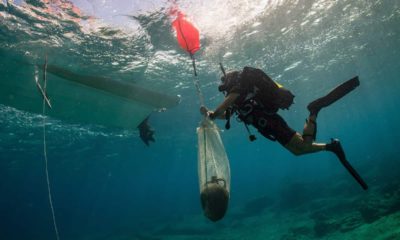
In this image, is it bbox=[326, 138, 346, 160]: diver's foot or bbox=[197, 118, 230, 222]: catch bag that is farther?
bbox=[326, 138, 346, 160]: diver's foot

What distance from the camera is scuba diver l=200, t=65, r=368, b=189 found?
5406 millimetres

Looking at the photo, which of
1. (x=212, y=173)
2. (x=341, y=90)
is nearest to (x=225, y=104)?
(x=212, y=173)

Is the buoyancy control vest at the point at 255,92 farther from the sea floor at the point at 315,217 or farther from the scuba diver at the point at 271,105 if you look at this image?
the sea floor at the point at 315,217

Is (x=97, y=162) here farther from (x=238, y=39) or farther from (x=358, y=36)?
(x=358, y=36)

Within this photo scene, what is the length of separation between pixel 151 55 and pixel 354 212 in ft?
51.7

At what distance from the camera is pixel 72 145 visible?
100ft

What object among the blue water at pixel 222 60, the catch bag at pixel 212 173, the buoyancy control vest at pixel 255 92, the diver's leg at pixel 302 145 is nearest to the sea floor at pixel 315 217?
the blue water at pixel 222 60

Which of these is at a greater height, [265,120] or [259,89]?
[259,89]

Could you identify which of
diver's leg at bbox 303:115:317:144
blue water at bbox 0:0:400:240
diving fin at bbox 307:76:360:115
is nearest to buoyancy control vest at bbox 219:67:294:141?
diver's leg at bbox 303:115:317:144

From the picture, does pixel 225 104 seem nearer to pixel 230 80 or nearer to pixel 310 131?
pixel 230 80

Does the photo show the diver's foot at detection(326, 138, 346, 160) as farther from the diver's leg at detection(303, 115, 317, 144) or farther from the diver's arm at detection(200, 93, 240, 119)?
the diver's arm at detection(200, 93, 240, 119)

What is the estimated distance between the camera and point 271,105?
5676 mm

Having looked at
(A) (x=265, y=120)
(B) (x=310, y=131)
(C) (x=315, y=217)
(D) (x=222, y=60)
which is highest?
(D) (x=222, y=60)

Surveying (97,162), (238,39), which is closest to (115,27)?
(238,39)
